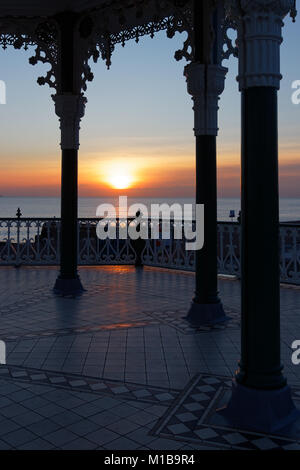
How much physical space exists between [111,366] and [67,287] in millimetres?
3563

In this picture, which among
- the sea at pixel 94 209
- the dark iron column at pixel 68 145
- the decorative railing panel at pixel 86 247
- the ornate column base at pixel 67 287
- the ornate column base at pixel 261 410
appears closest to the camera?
the ornate column base at pixel 261 410

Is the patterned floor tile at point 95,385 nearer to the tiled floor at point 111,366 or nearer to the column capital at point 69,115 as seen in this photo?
the tiled floor at point 111,366

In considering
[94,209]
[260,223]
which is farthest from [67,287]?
[94,209]

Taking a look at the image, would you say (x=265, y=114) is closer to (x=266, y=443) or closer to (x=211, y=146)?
(x=266, y=443)

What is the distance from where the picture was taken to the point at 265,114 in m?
3.21

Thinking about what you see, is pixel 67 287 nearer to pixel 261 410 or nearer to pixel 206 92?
pixel 206 92

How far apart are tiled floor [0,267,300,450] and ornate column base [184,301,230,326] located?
6.4 inches

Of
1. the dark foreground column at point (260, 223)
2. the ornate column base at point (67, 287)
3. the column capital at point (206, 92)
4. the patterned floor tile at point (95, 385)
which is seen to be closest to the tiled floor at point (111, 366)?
the patterned floor tile at point (95, 385)

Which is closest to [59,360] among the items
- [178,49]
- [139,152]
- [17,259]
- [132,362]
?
[132,362]

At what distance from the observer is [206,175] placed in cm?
597

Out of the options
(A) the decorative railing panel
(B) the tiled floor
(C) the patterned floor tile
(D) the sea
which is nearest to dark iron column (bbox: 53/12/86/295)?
(B) the tiled floor

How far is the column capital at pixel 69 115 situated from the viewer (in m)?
7.55

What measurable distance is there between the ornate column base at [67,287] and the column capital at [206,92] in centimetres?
319

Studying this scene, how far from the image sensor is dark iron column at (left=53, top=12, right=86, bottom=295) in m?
7.46
